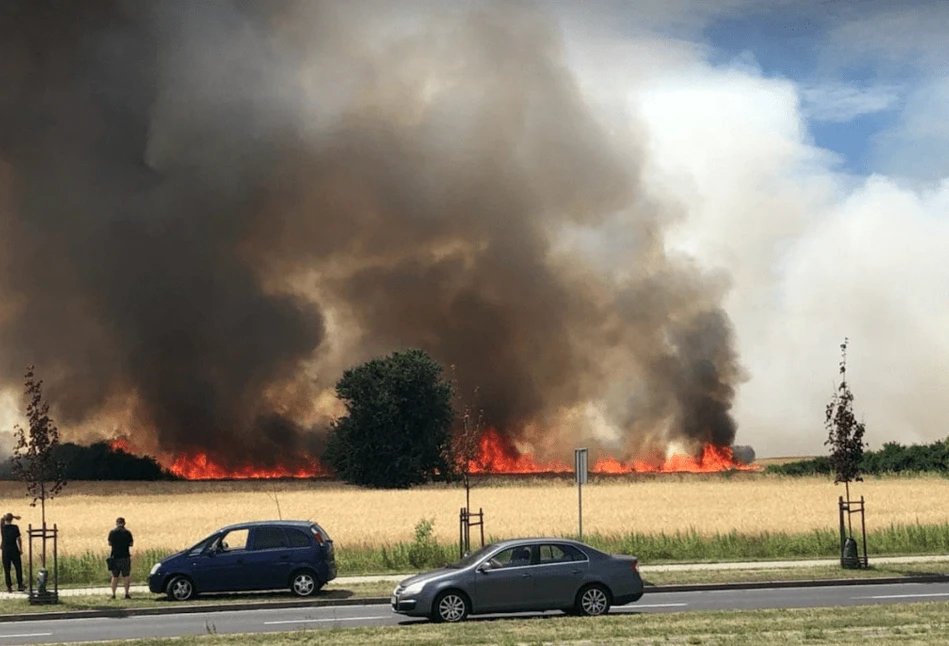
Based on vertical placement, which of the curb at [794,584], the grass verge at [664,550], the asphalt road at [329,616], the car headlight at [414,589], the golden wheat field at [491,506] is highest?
the golden wheat field at [491,506]

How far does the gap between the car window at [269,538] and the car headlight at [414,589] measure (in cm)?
662

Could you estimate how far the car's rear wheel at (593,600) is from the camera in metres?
24.6

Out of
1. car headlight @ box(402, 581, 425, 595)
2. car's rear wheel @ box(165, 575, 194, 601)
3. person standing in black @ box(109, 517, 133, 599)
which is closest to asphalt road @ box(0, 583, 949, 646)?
car headlight @ box(402, 581, 425, 595)

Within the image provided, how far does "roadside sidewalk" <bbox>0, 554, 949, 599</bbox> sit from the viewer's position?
32.6 m

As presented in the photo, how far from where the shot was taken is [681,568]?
34688 millimetres

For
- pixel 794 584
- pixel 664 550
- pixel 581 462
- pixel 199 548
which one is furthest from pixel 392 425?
pixel 794 584

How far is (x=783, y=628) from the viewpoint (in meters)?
20.8

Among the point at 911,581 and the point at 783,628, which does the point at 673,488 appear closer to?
the point at 911,581

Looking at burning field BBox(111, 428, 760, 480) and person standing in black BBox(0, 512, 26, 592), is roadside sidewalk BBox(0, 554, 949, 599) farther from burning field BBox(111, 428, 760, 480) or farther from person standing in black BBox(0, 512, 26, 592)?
burning field BBox(111, 428, 760, 480)

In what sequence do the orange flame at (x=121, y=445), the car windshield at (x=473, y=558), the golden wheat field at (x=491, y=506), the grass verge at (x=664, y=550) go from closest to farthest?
the car windshield at (x=473, y=558) → the grass verge at (x=664, y=550) → the golden wheat field at (x=491, y=506) → the orange flame at (x=121, y=445)

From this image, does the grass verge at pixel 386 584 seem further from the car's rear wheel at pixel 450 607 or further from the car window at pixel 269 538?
the car's rear wheel at pixel 450 607

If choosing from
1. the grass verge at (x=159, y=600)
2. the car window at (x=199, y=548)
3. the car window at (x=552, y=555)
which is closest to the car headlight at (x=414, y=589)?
the car window at (x=552, y=555)

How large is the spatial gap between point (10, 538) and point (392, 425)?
62.0 metres

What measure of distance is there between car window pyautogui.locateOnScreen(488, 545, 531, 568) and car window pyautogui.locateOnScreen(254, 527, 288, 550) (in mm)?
7380
